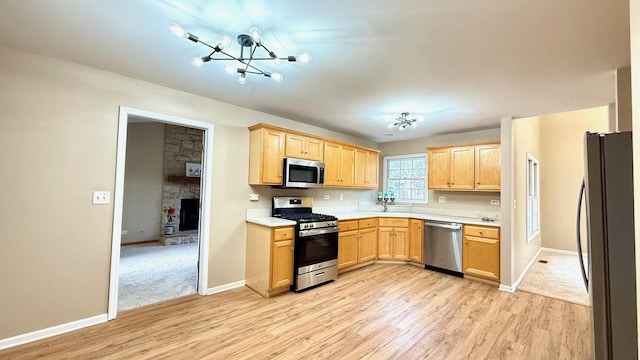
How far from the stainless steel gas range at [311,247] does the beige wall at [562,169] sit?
553 centimetres

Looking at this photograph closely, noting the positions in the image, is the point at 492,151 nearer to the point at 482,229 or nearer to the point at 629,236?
the point at 482,229

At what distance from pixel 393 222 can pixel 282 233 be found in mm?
2346

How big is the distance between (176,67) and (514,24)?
279 cm

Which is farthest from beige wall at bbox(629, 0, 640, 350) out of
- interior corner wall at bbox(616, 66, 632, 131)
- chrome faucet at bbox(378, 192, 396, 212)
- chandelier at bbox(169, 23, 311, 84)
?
chrome faucet at bbox(378, 192, 396, 212)

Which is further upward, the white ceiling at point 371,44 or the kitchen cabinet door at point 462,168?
the white ceiling at point 371,44

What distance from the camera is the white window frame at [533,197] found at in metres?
4.81

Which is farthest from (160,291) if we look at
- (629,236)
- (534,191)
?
(534,191)

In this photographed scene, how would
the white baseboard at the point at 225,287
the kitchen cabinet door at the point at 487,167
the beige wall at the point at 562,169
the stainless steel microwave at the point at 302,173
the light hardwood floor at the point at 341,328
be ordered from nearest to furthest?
the light hardwood floor at the point at 341,328 < the white baseboard at the point at 225,287 < the stainless steel microwave at the point at 302,173 < the kitchen cabinet door at the point at 487,167 < the beige wall at the point at 562,169

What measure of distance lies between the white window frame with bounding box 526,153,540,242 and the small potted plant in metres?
7.63

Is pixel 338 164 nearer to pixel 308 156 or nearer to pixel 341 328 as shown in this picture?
pixel 308 156

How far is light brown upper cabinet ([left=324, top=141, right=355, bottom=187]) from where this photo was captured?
14.3ft

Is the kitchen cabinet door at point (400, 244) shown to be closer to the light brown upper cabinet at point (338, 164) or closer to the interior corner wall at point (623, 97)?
the light brown upper cabinet at point (338, 164)

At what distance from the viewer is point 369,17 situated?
171cm

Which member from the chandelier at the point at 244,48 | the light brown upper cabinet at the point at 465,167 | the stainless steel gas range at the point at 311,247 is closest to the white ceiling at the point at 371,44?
the chandelier at the point at 244,48
